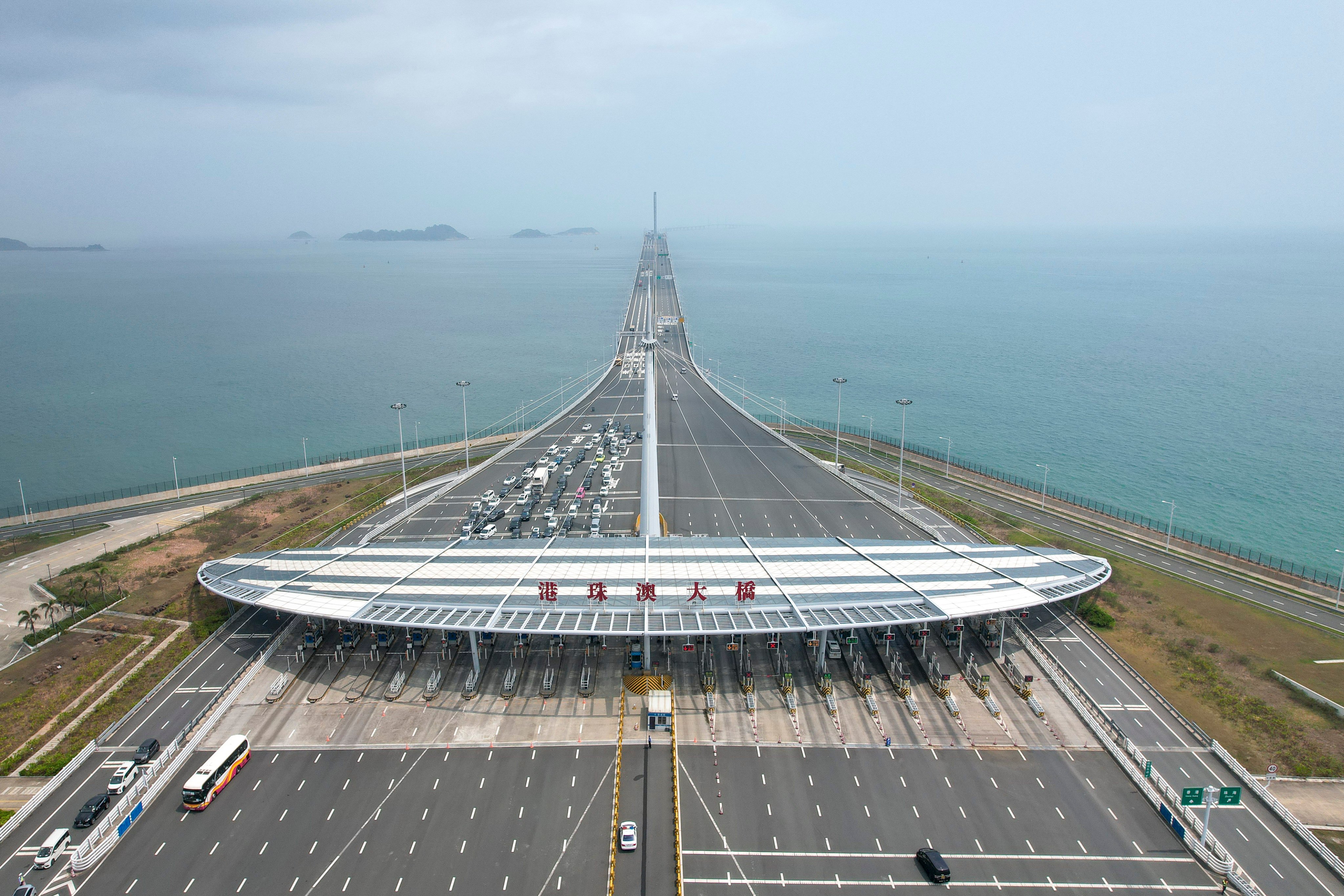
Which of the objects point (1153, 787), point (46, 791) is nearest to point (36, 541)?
point (46, 791)

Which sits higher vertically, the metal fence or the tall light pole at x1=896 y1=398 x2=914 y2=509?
the tall light pole at x1=896 y1=398 x2=914 y2=509

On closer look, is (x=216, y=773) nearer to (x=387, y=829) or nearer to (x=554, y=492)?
(x=387, y=829)

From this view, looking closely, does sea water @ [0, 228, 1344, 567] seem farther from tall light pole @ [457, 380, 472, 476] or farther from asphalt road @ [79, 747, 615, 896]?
asphalt road @ [79, 747, 615, 896]

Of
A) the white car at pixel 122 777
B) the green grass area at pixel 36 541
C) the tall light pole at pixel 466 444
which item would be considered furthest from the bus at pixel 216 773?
the green grass area at pixel 36 541

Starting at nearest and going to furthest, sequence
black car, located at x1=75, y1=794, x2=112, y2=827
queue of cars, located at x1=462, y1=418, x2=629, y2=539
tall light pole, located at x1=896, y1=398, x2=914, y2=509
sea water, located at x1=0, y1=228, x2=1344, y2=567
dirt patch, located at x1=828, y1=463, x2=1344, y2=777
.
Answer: black car, located at x1=75, y1=794, x2=112, y2=827 → dirt patch, located at x1=828, y1=463, x2=1344, y2=777 → queue of cars, located at x1=462, y1=418, x2=629, y2=539 → tall light pole, located at x1=896, y1=398, x2=914, y2=509 → sea water, located at x1=0, y1=228, x2=1344, y2=567

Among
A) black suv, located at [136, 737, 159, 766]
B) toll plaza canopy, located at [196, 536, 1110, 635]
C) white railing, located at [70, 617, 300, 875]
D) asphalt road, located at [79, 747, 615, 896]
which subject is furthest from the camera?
toll plaza canopy, located at [196, 536, 1110, 635]

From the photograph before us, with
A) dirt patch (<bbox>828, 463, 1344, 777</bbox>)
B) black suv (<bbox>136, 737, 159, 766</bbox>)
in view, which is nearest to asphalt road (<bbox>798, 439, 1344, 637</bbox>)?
dirt patch (<bbox>828, 463, 1344, 777</bbox>)
